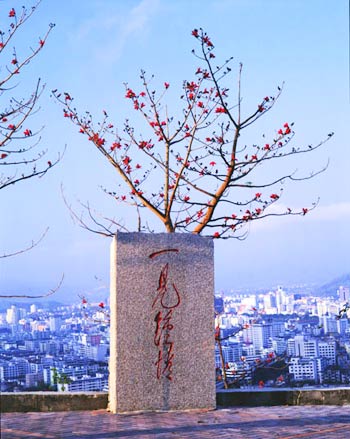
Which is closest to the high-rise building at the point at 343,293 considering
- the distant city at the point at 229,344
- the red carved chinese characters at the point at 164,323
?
the distant city at the point at 229,344

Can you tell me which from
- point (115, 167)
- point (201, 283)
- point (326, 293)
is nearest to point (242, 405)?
point (201, 283)

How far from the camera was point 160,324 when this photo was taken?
24.6ft

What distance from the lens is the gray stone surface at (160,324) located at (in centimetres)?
A: 741

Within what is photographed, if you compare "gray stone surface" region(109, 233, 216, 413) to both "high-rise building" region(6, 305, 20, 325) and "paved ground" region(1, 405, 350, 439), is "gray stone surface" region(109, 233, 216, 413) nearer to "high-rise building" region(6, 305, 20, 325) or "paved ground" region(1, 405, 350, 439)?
"paved ground" region(1, 405, 350, 439)

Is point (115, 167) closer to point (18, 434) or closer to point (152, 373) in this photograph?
point (152, 373)

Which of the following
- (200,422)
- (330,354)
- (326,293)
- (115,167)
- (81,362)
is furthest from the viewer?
Result: (326,293)

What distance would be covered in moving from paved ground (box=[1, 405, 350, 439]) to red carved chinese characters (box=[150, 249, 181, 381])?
45cm

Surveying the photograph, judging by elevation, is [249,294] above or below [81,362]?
above

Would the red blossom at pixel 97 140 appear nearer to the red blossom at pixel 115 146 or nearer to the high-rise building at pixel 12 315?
the red blossom at pixel 115 146

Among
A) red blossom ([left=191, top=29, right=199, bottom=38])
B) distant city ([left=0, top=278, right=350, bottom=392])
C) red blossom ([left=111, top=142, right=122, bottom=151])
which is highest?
red blossom ([left=191, top=29, right=199, bottom=38])

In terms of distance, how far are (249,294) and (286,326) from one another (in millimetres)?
1279

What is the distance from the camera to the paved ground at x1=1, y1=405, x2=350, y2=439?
6402 millimetres

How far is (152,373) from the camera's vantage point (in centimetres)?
745

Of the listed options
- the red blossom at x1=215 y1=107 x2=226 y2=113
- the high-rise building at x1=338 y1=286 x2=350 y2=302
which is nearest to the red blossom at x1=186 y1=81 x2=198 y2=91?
the red blossom at x1=215 y1=107 x2=226 y2=113
